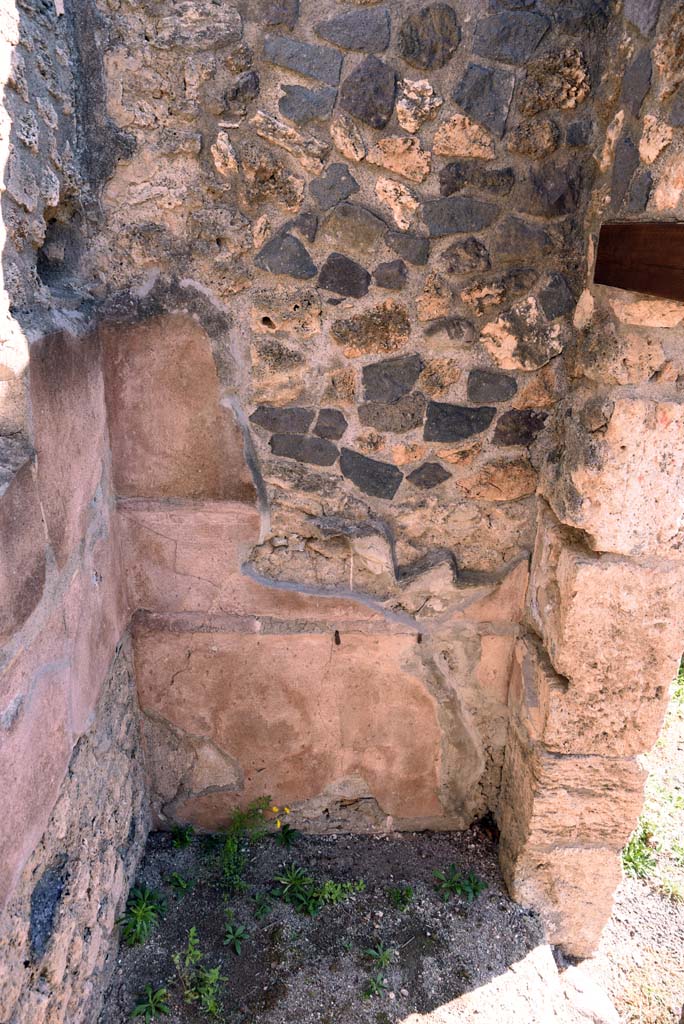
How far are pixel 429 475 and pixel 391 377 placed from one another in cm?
32

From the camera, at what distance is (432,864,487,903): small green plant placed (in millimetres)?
2455

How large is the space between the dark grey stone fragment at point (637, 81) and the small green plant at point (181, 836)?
254 centimetres

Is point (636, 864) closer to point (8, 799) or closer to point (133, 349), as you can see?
point (8, 799)

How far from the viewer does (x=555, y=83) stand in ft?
5.98

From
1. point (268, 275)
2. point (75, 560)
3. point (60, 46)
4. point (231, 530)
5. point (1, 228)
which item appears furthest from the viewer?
point (231, 530)

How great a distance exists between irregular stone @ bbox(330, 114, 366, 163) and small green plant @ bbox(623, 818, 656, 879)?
2448mm

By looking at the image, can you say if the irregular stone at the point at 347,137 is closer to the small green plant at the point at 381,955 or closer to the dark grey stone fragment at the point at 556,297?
the dark grey stone fragment at the point at 556,297

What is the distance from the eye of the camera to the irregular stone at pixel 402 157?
1874 mm

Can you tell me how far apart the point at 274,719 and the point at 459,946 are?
903 millimetres

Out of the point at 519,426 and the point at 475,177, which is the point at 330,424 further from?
the point at 475,177

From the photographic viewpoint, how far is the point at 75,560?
189 centimetres

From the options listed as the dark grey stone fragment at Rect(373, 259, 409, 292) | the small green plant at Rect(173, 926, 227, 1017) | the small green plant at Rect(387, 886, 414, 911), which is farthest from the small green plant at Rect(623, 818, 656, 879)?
the dark grey stone fragment at Rect(373, 259, 409, 292)

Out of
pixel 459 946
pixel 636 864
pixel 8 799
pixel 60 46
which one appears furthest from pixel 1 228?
pixel 636 864

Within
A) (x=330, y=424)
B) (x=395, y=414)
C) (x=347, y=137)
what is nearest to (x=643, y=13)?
(x=347, y=137)
